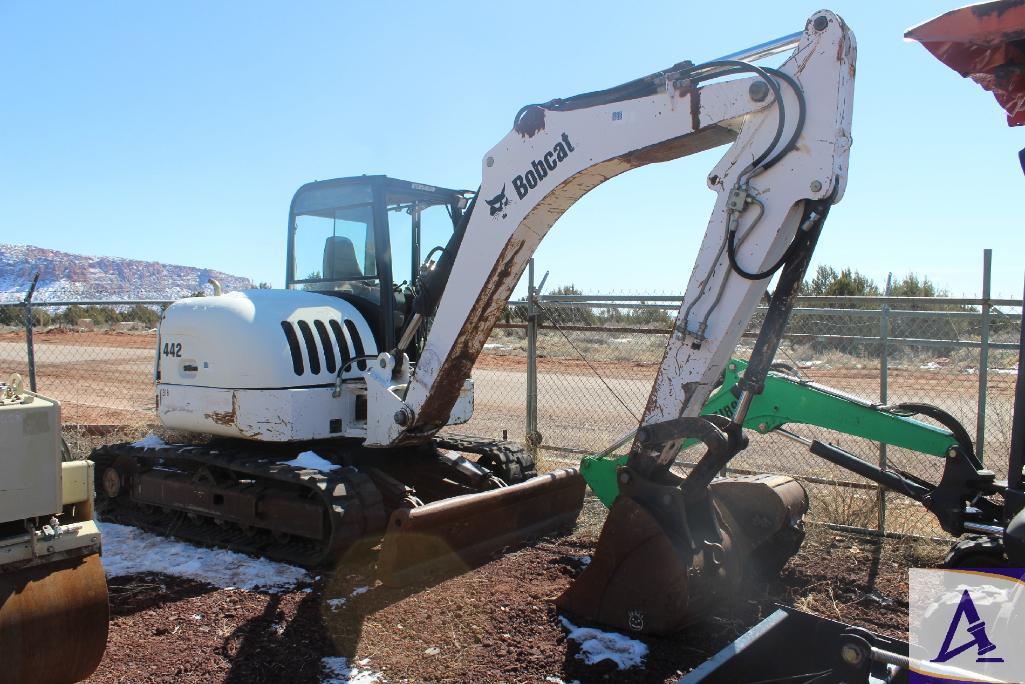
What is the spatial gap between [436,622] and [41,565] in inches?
80.6

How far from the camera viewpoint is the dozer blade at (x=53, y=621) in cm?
311

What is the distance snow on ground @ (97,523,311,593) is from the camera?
5180 mm

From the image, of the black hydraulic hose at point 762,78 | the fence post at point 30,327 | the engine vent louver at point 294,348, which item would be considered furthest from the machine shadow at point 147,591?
the fence post at point 30,327

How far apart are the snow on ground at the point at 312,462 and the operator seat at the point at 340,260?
158 centimetres

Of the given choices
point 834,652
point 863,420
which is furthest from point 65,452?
point 863,420

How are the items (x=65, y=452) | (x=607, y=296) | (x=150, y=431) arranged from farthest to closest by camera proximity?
(x=150, y=431), (x=607, y=296), (x=65, y=452)

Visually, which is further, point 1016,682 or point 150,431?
point 150,431

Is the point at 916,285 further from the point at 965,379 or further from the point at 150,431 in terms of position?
the point at 150,431

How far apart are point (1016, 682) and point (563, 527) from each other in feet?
13.2

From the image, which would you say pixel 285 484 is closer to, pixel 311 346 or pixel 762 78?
pixel 311 346

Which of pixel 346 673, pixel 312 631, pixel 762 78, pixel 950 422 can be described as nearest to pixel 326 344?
pixel 312 631

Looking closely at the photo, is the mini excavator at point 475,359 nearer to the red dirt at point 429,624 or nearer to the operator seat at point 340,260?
the operator seat at point 340,260

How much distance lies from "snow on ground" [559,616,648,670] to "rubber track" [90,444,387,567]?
1685 mm

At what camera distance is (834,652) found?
2990mm
